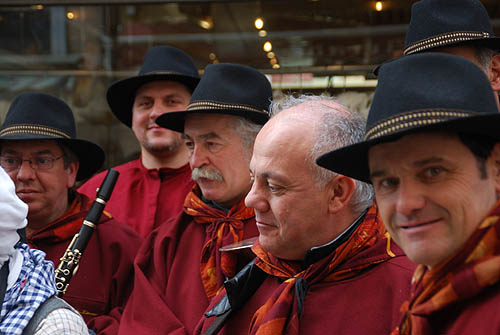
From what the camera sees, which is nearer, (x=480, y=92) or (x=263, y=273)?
(x=480, y=92)

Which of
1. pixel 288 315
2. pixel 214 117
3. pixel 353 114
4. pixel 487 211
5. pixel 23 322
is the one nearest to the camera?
pixel 487 211

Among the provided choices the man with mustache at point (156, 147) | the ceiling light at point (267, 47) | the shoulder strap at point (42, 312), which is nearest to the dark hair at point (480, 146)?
the shoulder strap at point (42, 312)

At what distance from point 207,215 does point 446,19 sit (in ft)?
5.15

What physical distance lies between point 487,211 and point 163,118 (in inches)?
96.3

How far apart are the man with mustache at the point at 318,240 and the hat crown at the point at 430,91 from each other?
27.1 inches

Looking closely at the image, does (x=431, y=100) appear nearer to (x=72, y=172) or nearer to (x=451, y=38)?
(x=451, y=38)

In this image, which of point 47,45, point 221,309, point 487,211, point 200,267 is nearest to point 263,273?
point 221,309

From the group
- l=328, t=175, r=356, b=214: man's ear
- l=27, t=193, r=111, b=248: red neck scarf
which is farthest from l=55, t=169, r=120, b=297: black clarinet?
l=328, t=175, r=356, b=214: man's ear

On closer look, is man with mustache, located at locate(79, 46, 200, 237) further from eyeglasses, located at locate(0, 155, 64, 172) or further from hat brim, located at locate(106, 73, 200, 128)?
eyeglasses, located at locate(0, 155, 64, 172)

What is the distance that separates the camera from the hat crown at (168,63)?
182 inches

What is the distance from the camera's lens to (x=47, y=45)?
677 cm

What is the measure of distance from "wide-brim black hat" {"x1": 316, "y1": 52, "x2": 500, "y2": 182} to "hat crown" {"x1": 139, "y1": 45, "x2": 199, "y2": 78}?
9.50 feet

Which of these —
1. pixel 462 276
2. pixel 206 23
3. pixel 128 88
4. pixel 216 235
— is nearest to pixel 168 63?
pixel 128 88

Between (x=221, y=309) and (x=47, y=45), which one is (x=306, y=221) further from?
(x=47, y=45)
